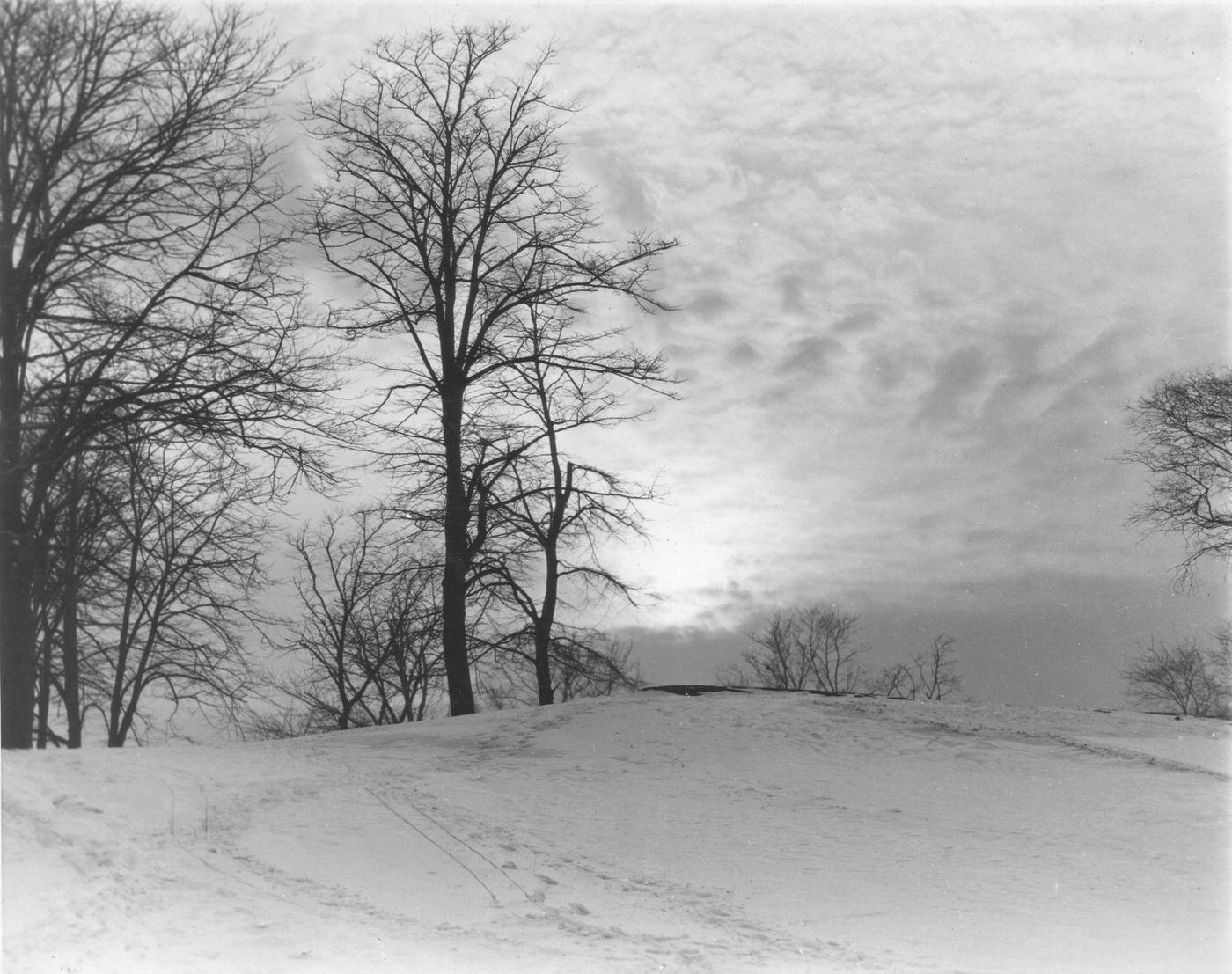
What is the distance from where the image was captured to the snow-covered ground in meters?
6.65

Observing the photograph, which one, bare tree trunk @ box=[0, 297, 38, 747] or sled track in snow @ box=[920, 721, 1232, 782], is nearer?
bare tree trunk @ box=[0, 297, 38, 747]

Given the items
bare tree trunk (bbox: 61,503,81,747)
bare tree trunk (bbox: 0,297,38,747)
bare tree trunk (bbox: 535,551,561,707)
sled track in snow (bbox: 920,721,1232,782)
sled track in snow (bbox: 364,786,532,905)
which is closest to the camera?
sled track in snow (bbox: 364,786,532,905)

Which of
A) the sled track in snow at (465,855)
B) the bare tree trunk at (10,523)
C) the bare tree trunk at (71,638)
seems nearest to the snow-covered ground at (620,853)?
the sled track in snow at (465,855)

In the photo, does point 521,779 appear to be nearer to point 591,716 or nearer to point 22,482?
point 591,716

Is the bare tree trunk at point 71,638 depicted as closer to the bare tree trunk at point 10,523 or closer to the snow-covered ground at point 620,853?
the bare tree trunk at point 10,523

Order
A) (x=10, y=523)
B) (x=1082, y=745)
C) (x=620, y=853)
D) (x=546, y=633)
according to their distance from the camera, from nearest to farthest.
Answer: (x=620, y=853) → (x=10, y=523) → (x=1082, y=745) → (x=546, y=633)

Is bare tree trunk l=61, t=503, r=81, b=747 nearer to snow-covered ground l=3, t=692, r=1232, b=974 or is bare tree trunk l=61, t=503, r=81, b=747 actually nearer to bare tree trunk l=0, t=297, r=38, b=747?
bare tree trunk l=0, t=297, r=38, b=747

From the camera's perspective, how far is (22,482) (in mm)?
11125

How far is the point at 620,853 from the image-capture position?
9.23 meters

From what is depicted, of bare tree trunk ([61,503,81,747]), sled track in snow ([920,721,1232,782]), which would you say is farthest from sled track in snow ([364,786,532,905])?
sled track in snow ([920,721,1232,782])

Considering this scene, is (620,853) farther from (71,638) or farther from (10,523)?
(71,638)

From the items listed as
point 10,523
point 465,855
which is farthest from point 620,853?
point 10,523

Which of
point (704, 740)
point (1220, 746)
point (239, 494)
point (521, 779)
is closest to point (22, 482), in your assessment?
point (239, 494)

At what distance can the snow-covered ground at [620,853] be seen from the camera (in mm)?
6648
